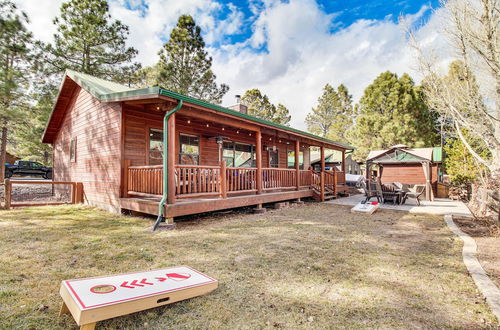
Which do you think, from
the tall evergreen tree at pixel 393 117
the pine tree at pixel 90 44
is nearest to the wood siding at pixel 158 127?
the pine tree at pixel 90 44

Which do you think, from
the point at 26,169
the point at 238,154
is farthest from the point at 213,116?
the point at 26,169

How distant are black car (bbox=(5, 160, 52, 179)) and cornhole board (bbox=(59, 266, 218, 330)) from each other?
81.3 feet

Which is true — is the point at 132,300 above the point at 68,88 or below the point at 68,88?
below

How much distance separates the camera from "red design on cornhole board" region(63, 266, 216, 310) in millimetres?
2107

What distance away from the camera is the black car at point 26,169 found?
68.0 feet

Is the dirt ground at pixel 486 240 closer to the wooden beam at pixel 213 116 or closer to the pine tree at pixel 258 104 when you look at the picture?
the wooden beam at pixel 213 116

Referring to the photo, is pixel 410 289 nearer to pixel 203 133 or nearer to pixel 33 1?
pixel 203 133

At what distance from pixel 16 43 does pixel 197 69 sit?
13.7 meters

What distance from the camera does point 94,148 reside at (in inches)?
348

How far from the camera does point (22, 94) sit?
45.5 feet

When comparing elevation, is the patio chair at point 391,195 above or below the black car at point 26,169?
below

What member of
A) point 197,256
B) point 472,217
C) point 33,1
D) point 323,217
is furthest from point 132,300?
point 33,1

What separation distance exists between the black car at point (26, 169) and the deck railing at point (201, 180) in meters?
19.7

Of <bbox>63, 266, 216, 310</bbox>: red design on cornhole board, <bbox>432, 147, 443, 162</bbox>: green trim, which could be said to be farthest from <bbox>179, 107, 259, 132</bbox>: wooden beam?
<bbox>432, 147, 443, 162</bbox>: green trim
